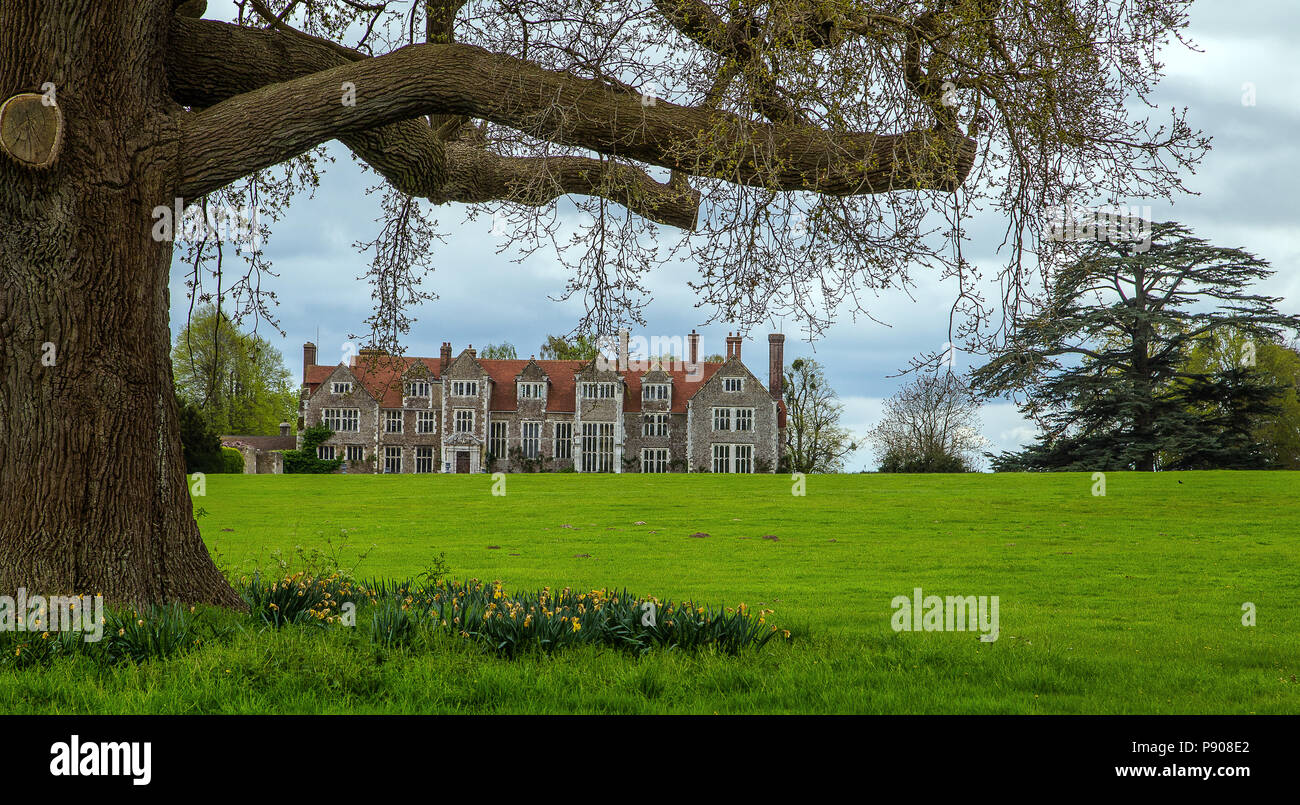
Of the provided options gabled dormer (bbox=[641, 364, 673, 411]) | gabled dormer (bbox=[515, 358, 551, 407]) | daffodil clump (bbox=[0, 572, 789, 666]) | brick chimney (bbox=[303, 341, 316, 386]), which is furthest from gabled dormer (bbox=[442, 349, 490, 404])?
daffodil clump (bbox=[0, 572, 789, 666])

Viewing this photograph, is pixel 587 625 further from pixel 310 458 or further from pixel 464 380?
pixel 464 380

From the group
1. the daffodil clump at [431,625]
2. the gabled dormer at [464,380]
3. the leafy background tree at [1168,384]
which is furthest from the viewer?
the gabled dormer at [464,380]

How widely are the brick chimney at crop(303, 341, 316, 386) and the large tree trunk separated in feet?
173

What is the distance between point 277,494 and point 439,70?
26.0m

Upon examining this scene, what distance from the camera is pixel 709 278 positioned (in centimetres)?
710

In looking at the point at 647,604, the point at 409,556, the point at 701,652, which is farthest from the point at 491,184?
the point at 409,556

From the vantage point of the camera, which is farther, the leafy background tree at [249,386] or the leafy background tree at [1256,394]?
the leafy background tree at [249,386]

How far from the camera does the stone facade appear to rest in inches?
2159

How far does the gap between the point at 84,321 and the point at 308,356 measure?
54542 mm

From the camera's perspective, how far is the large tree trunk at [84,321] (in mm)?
6562

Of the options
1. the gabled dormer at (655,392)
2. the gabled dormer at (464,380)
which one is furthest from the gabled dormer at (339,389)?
the gabled dormer at (655,392)

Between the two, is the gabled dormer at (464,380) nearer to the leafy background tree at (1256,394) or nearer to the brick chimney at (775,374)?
the brick chimney at (775,374)

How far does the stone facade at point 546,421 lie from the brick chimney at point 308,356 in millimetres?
200
